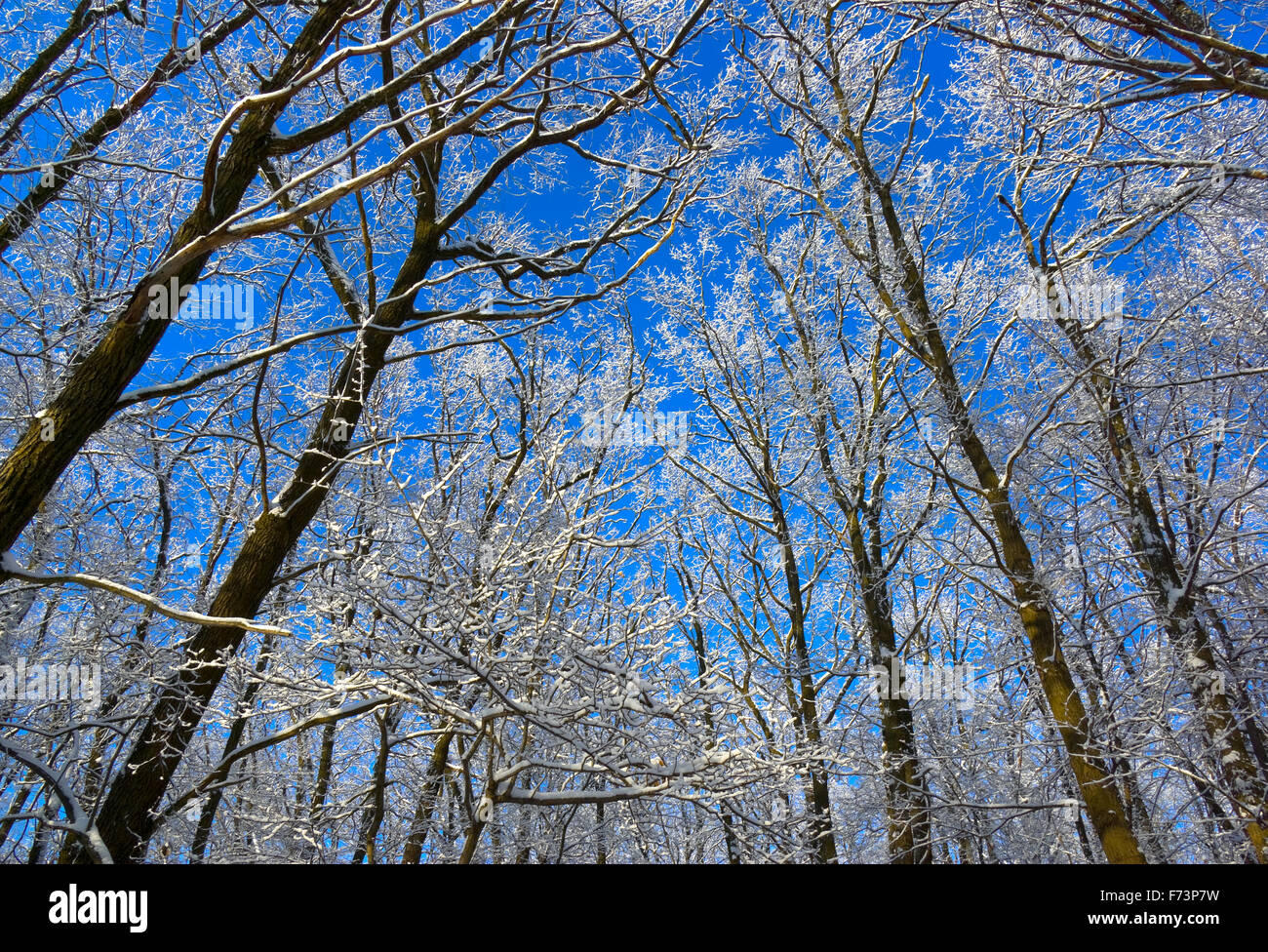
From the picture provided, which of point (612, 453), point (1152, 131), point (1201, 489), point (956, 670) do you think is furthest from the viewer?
point (612, 453)

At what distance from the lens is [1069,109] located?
4.08 m

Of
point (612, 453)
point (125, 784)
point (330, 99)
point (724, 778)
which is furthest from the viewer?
point (612, 453)

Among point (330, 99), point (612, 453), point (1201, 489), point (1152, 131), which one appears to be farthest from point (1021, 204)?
point (330, 99)
